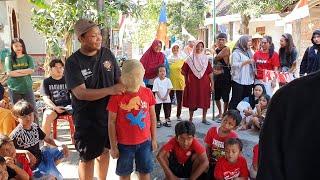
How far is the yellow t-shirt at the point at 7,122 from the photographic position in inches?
162

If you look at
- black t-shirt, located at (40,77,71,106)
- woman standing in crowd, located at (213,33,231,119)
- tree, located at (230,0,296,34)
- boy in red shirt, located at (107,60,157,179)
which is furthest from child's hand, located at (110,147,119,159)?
tree, located at (230,0,296,34)

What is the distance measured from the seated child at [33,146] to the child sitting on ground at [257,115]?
10.5ft

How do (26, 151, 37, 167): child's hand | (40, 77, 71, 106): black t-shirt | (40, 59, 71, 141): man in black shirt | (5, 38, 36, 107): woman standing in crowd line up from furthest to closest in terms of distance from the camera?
(5, 38, 36, 107): woman standing in crowd < (40, 77, 71, 106): black t-shirt < (40, 59, 71, 141): man in black shirt < (26, 151, 37, 167): child's hand

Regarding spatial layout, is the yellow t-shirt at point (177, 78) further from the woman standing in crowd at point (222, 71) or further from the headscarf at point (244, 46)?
the headscarf at point (244, 46)

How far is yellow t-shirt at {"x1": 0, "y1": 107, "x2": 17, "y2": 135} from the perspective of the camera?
412 cm

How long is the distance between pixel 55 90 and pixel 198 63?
7.98ft

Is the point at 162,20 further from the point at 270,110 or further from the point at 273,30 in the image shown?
the point at 273,30

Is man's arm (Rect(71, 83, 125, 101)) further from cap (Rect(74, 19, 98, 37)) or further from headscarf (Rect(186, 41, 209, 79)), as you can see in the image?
headscarf (Rect(186, 41, 209, 79))

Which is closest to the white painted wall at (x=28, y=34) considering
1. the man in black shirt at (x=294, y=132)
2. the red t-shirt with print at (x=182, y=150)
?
the red t-shirt with print at (x=182, y=150)

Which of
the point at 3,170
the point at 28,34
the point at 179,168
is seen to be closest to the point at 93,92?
the point at 3,170

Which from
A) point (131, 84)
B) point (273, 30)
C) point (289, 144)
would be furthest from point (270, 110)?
point (273, 30)

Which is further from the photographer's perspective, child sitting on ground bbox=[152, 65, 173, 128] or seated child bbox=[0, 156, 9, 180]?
child sitting on ground bbox=[152, 65, 173, 128]

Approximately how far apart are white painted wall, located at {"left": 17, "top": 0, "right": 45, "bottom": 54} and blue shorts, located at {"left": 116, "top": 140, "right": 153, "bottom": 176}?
35.3 feet

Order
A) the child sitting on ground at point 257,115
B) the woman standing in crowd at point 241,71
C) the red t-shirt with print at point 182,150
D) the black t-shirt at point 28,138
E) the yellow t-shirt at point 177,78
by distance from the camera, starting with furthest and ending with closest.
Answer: the yellow t-shirt at point 177,78 → the woman standing in crowd at point 241,71 → the child sitting on ground at point 257,115 → the red t-shirt with print at point 182,150 → the black t-shirt at point 28,138
